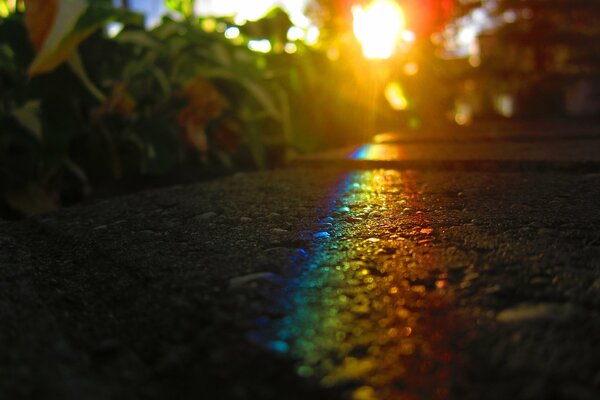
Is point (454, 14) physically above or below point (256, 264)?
above

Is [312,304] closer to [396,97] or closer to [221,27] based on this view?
[221,27]

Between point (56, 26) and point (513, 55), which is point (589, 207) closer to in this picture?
point (56, 26)

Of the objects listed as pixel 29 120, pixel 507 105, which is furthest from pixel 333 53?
pixel 507 105

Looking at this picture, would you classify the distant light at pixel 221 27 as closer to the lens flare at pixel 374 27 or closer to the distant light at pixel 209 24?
the distant light at pixel 209 24

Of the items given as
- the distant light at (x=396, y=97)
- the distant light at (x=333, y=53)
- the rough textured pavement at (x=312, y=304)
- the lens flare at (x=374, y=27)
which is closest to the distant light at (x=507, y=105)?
the distant light at (x=396, y=97)

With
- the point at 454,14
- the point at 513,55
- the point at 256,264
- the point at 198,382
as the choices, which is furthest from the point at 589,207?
the point at 513,55
